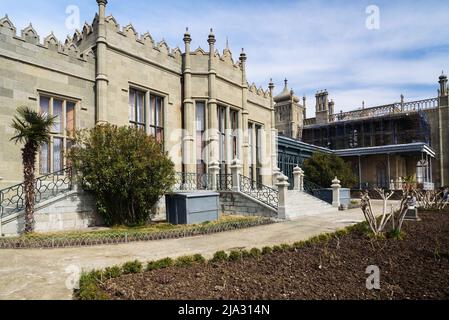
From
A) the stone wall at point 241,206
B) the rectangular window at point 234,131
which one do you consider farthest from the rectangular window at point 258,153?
the stone wall at point 241,206

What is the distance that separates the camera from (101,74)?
1398cm

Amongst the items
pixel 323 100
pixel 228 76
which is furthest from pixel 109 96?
pixel 323 100

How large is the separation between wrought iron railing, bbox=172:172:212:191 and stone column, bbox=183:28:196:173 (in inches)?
13.6

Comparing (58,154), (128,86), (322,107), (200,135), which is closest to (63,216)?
(58,154)

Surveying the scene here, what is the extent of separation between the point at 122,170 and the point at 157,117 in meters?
6.04

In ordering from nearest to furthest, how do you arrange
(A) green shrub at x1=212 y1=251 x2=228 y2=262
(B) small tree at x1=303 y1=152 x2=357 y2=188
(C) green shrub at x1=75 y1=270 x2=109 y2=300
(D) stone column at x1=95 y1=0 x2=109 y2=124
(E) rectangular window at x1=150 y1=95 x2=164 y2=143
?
(C) green shrub at x1=75 y1=270 x2=109 y2=300
(A) green shrub at x1=212 y1=251 x2=228 y2=262
(D) stone column at x1=95 y1=0 x2=109 y2=124
(E) rectangular window at x1=150 y1=95 x2=164 y2=143
(B) small tree at x1=303 y1=152 x2=357 y2=188

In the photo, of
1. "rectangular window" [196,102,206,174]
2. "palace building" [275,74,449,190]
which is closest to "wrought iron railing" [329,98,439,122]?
"palace building" [275,74,449,190]

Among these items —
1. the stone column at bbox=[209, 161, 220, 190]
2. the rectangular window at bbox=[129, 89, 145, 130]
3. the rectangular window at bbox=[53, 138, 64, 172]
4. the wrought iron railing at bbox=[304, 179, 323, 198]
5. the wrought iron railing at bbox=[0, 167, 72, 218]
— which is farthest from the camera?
the wrought iron railing at bbox=[304, 179, 323, 198]

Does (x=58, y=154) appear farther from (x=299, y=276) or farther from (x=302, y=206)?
(x=302, y=206)

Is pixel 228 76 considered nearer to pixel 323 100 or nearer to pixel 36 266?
pixel 36 266

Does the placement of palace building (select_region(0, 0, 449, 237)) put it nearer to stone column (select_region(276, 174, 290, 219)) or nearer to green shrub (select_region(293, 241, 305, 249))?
stone column (select_region(276, 174, 290, 219))

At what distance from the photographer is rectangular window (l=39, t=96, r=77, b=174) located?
41.3 ft

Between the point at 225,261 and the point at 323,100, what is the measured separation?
140 feet

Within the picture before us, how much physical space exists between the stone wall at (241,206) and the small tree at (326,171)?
31.0 feet
